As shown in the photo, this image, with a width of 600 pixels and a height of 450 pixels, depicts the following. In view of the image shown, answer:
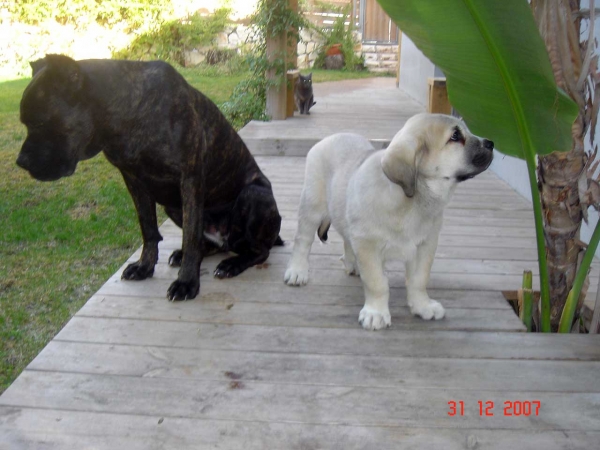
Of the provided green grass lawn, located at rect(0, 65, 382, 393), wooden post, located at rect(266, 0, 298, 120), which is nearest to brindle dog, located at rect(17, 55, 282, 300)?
green grass lawn, located at rect(0, 65, 382, 393)

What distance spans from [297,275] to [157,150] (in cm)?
98

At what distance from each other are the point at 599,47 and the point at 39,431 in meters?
3.64

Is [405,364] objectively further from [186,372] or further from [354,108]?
[354,108]

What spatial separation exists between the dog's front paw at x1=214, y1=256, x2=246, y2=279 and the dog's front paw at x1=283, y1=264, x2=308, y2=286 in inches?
11.5

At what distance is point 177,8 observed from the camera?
49.4 feet

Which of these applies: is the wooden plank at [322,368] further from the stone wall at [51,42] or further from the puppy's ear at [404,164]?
the stone wall at [51,42]

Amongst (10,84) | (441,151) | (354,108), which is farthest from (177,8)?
(441,151)

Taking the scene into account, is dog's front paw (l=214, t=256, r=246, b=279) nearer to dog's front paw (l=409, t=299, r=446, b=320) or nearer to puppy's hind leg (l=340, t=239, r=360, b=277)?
puppy's hind leg (l=340, t=239, r=360, b=277)

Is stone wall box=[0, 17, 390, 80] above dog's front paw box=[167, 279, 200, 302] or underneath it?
above

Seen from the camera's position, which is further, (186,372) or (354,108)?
Answer: (354,108)

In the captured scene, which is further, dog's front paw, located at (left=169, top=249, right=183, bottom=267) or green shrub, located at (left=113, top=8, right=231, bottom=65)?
green shrub, located at (left=113, top=8, right=231, bottom=65)

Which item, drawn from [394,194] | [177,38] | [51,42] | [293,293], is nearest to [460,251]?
[293,293]

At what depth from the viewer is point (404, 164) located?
2.42m

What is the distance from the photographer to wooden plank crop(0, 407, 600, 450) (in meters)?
1.99
